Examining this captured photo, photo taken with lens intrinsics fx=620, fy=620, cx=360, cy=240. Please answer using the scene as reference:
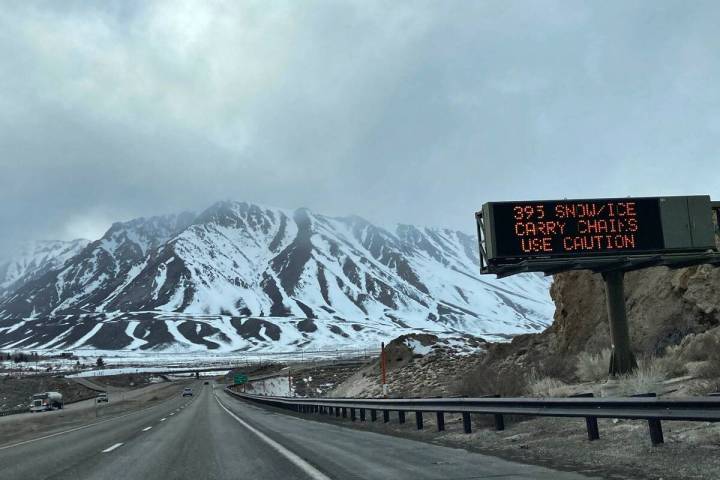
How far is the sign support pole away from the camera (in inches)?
720

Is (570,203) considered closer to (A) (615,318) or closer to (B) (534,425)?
(A) (615,318)

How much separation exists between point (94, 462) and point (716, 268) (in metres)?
20.9

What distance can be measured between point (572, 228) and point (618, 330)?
367 centimetres

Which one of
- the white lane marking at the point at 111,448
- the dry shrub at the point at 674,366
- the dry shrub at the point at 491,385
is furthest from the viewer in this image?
the dry shrub at the point at 491,385

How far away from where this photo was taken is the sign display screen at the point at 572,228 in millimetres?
17812

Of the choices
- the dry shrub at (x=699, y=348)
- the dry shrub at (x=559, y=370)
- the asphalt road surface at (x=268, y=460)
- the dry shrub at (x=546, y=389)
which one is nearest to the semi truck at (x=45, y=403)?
the asphalt road surface at (x=268, y=460)

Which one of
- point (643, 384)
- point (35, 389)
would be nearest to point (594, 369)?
point (643, 384)

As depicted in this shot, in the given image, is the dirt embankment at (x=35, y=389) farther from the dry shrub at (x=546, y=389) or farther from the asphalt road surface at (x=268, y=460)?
the dry shrub at (x=546, y=389)

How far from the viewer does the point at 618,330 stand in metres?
18.9

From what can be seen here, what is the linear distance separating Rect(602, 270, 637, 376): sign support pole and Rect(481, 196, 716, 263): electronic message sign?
184 centimetres

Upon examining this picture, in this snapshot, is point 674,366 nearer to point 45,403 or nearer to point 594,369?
point 594,369

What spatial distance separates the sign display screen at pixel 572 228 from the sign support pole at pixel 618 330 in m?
1.79

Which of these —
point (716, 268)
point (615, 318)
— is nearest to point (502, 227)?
point (615, 318)

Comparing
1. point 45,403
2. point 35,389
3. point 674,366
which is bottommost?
point 35,389
